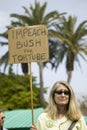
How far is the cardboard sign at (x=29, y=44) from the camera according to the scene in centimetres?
709

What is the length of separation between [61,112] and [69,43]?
36.8 m

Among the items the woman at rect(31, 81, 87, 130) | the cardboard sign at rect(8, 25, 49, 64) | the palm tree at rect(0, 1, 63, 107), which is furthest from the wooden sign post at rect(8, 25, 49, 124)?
the palm tree at rect(0, 1, 63, 107)

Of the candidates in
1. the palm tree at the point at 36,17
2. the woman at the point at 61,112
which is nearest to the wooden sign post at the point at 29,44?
the woman at the point at 61,112

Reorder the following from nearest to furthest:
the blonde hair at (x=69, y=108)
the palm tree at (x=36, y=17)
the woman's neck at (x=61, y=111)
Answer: the blonde hair at (x=69, y=108), the woman's neck at (x=61, y=111), the palm tree at (x=36, y=17)

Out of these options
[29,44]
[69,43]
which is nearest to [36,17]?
[69,43]

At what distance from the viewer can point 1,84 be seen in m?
43.3

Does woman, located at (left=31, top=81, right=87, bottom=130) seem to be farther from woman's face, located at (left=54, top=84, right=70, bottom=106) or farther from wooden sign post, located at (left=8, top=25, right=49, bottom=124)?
wooden sign post, located at (left=8, top=25, right=49, bottom=124)

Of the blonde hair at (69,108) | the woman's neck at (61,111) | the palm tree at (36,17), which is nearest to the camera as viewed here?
the blonde hair at (69,108)

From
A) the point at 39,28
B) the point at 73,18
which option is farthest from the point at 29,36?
the point at 73,18

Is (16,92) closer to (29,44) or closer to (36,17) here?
(36,17)

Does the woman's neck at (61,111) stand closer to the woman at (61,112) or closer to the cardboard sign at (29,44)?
the woman at (61,112)

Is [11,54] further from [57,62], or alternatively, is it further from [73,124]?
[57,62]

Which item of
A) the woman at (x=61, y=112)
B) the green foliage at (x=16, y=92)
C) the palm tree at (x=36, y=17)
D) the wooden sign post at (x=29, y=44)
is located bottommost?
the woman at (x=61, y=112)

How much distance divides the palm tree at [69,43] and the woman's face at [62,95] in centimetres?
3638
